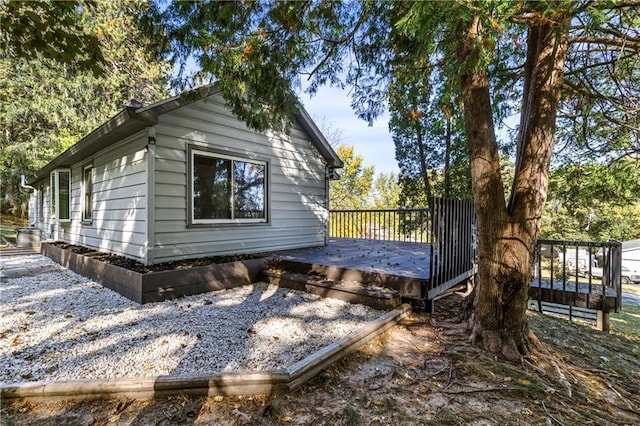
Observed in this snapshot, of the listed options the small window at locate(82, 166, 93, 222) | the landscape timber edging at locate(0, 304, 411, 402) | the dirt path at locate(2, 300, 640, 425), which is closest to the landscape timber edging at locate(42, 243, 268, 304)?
the small window at locate(82, 166, 93, 222)

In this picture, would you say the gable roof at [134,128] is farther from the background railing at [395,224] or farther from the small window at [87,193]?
the background railing at [395,224]

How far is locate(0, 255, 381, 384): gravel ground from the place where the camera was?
2287 millimetres

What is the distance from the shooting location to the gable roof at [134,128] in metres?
4.11

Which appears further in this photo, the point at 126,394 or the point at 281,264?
the point at 281,264

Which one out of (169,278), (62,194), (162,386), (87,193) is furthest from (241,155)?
(62,194)

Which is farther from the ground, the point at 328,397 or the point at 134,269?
the point at 134,269

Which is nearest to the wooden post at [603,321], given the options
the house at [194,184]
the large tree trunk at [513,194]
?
the large tree trunk at [513,194]

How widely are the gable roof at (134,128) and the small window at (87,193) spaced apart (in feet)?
1.14

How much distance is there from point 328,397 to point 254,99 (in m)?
3.40

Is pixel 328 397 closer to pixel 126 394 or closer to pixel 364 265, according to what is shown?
pixel 126 394

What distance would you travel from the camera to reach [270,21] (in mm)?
3256

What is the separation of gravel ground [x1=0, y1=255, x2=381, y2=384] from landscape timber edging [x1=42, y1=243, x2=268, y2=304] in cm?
12

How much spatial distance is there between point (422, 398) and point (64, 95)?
1772 cm

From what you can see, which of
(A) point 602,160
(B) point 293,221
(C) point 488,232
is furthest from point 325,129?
(C) point 488,232
